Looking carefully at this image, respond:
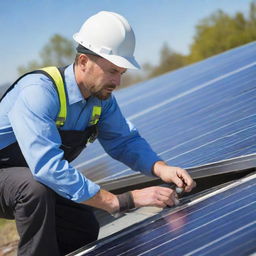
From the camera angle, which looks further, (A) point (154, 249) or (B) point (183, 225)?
(B) point (183, 225)

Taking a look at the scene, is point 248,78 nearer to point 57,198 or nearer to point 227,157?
point 227,157

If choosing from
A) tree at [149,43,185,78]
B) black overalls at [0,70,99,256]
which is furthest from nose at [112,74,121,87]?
tree at [149,43,185,78]

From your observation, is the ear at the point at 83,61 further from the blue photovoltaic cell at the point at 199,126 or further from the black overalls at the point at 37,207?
the blue photovoltaic cell at the point at 199,126

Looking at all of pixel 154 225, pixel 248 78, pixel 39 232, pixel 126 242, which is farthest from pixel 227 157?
pixel 248 78

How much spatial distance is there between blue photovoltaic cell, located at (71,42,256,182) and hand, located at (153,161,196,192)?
521 millimetres

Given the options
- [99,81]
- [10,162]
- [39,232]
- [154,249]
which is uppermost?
[99,81]

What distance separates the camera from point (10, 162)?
11.7 ft

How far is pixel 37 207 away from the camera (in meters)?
3.19

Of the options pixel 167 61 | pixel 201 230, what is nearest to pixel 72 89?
pixel 201 230

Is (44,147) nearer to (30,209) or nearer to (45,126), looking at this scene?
(45,126)

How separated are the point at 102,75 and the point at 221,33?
5073 cm

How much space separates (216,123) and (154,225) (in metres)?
2.40

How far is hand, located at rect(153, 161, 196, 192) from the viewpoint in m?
3.51

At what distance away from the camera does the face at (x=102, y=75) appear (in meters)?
3.46
